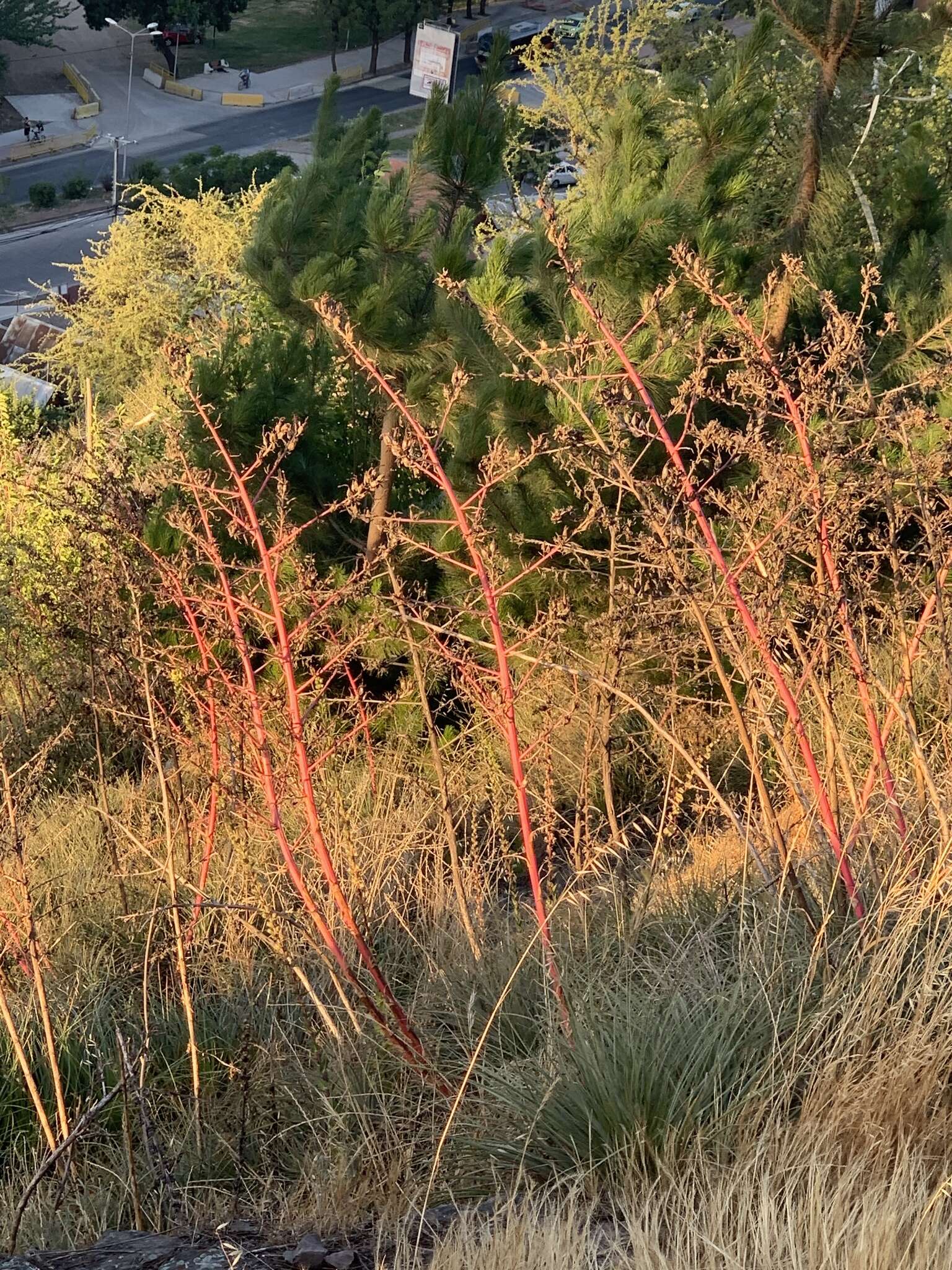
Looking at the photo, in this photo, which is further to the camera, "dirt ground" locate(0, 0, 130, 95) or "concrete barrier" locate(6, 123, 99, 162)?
"dirt ground" locate(0, 0, 130, 95)

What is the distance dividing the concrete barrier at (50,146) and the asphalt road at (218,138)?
37cm

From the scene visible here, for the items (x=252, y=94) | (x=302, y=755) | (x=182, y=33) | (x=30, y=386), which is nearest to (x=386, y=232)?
(x=302, y=755)

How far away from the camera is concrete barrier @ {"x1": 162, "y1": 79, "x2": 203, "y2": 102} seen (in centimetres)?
5047

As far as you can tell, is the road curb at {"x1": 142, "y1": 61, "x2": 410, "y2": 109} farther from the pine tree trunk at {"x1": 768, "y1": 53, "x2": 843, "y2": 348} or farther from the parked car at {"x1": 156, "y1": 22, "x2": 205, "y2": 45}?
the pine tree trunk at {"x1": 768, "y1": 53, "x2": 843, "y2": 348}

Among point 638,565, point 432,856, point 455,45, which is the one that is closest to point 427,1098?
point 638,565

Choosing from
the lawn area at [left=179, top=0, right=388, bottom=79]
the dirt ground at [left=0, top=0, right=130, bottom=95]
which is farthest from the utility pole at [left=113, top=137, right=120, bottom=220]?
the lawn area at [left=179, top=0, right=388, bottom=79]

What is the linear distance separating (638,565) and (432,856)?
7.11ft

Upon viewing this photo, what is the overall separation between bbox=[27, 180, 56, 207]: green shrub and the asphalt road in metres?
1.38

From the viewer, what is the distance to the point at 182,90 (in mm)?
51062

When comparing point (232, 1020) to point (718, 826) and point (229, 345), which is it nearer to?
point (718, 826)

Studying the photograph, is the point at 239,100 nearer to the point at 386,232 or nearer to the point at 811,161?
the point at 386,232

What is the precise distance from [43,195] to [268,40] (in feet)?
68.5

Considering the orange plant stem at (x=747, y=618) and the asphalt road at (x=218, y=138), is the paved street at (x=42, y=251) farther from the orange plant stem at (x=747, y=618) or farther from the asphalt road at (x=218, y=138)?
the orange plant stem at (x=747, y=618)

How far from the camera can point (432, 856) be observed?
5148 mm
